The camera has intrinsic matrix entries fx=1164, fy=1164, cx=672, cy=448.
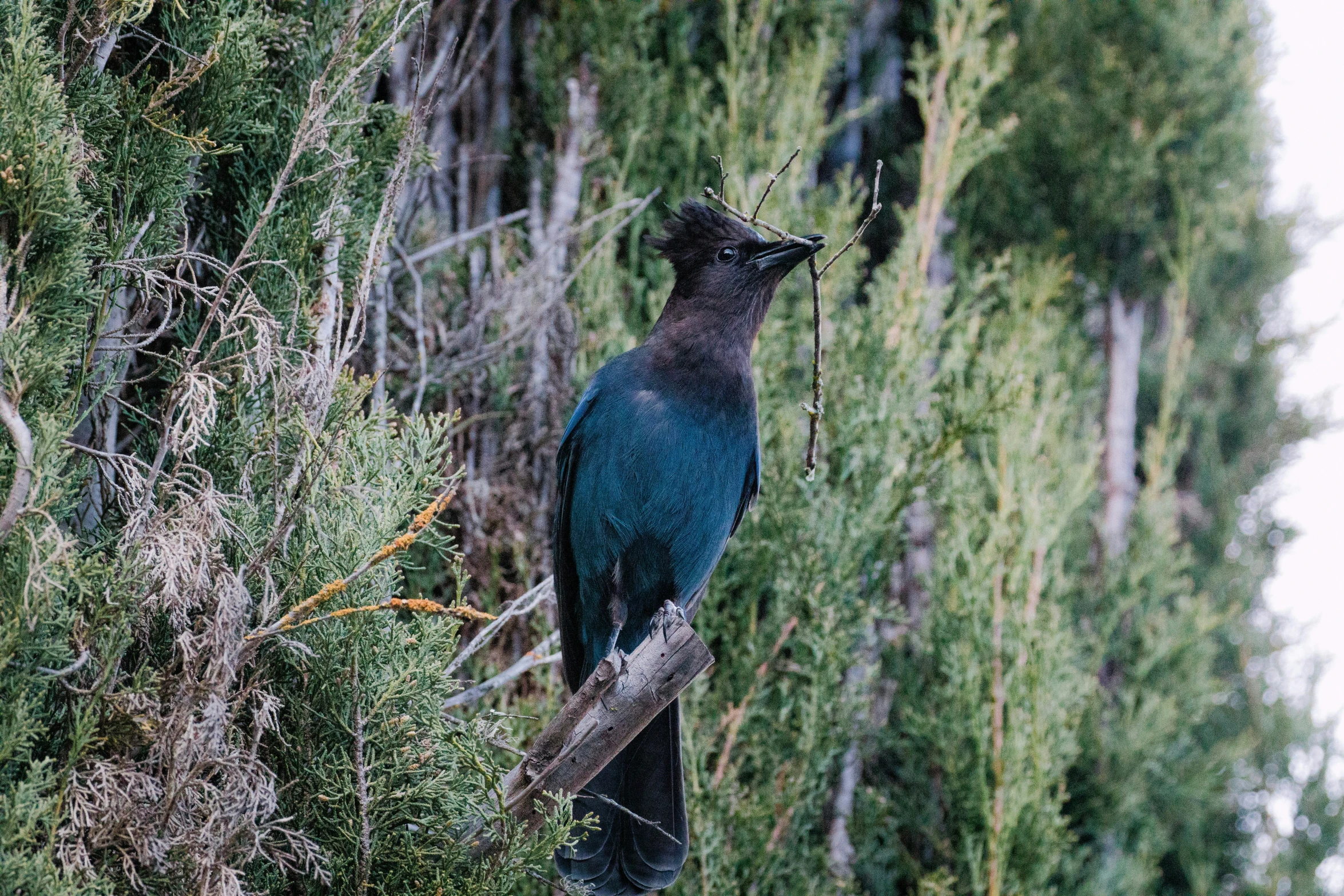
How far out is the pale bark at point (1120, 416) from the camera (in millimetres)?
5770

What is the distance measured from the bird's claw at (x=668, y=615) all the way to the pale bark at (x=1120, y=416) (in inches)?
132

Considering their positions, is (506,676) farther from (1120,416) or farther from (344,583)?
(1120,416)

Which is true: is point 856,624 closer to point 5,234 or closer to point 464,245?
point 464,245

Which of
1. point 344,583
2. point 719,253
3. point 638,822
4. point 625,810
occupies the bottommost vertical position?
point 638,822

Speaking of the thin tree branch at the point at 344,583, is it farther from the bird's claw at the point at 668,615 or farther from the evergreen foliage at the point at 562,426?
the bird's claw at the point at 668,615

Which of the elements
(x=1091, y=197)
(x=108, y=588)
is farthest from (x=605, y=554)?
(x=1091, y=197)

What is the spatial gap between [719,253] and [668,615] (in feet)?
3.37

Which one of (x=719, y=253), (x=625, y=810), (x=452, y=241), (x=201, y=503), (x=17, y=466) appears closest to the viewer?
(x=17, y=466)

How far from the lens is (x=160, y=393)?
8.38 feet

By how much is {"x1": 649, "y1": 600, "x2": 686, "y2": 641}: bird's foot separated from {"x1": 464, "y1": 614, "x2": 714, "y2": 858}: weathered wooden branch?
561 mm

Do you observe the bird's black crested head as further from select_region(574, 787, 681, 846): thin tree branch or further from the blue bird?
select_region(574, 787, 681, 846): thin tree branch

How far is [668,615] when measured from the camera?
3031mm

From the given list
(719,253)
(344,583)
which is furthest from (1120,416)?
(344,583)

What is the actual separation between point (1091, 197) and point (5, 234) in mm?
4950
